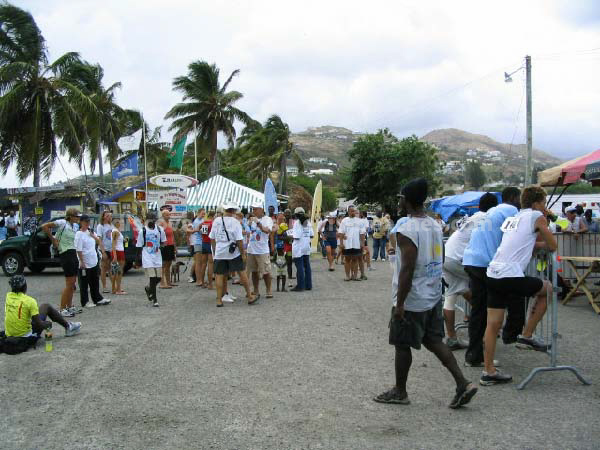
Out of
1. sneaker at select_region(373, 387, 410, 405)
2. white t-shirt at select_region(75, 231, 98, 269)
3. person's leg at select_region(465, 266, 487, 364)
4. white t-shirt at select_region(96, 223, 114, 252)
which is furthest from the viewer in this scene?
white t-shirt at select_region(96, 223, 114, 252)

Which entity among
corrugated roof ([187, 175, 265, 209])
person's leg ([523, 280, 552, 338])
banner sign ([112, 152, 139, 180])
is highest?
banner sign ([112, 152, 139, 180])

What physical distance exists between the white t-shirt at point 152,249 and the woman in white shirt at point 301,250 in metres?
2.87

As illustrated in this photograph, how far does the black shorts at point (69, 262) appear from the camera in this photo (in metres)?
9.55

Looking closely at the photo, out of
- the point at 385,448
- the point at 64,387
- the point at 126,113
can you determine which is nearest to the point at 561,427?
the point at 385,448

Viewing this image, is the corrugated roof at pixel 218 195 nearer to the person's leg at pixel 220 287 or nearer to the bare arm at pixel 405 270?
the person's leg at pixel 220 287

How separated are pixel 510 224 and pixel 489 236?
1.49 feet

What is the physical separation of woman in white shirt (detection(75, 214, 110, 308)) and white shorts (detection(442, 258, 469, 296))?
20.2ft

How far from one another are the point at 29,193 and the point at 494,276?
947 inches

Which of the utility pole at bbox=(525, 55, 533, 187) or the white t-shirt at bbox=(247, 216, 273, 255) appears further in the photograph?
the utility pole at bbox=(525, 55, 533, 187)

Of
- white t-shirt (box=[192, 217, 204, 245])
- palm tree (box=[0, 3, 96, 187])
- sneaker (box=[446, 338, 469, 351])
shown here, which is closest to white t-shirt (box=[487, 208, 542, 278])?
sneaker (box=[446, 338, 469, 351])

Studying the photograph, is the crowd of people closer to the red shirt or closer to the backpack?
the backpack

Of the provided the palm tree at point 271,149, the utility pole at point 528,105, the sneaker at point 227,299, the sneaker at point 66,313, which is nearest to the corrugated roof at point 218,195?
the utility pole at point 528,105

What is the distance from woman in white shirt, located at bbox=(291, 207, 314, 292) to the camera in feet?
40.5

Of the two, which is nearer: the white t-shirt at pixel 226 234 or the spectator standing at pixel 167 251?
the white t-shirt at pixel 226 234
